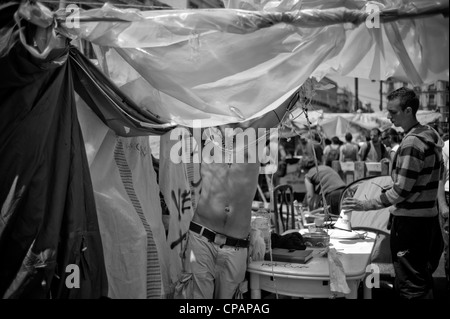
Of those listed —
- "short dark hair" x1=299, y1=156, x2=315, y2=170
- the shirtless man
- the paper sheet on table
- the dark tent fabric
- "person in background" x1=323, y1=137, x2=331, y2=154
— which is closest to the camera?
the dark tent fabric

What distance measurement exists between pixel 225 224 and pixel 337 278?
0.82 metres

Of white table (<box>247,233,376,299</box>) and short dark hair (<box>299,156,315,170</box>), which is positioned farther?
short dark hair (<box>299,156,315,170</box>)

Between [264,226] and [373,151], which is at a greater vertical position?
[373,151]

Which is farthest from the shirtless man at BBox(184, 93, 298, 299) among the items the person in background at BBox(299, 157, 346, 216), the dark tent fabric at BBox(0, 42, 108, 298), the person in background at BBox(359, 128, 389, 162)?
the person in background at BBox(359, 128, 389, 162)

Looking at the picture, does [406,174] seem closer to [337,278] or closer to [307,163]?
[337,278]

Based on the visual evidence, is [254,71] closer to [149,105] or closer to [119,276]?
[149,105]

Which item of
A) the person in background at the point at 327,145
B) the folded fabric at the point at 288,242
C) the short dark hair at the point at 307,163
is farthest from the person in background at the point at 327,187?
the person in background at the point at 327,145

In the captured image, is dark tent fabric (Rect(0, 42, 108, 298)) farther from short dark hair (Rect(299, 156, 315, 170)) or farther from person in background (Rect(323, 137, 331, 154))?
person in background (Rect(323, 137, 331, 154))

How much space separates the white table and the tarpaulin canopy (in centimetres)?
A: 110

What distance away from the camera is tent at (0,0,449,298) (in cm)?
211

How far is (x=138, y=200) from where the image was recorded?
297cm

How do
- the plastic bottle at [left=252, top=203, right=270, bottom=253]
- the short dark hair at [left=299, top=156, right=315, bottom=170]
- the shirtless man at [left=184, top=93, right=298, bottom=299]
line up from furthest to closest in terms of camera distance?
1. the short dark hair at [left=299, top=156, right=315, bottom=170]
2. the plastic bottle at [left=252, top=203, right=270, bottom=253]
3. the shirtless man at [left=184, top=93, right=298, bottom=299]

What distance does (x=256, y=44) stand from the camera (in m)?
2.28

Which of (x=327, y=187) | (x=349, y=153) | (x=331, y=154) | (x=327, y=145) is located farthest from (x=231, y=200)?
(x=327, y=145)
